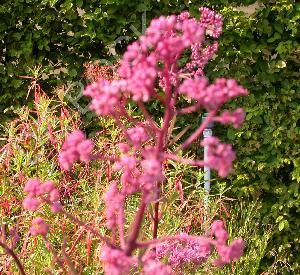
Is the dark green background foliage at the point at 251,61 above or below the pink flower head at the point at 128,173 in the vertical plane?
below

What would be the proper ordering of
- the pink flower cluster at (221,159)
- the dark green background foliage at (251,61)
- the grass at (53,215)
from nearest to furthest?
the pink flower cluster at (221,159), the grass at (53,215), the dark green background foliage at (251,61)

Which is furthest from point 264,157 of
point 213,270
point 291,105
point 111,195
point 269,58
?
point 111,195

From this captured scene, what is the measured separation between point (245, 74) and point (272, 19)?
Answer: 47 centimetres

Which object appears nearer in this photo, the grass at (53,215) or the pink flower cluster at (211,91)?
the pink flower cluster at (211,91)

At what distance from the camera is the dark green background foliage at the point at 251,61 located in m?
5.10

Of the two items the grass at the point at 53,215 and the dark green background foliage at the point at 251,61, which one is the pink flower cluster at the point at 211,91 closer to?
the grass at the point at 53,215

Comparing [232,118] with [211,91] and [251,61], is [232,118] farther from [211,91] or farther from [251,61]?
[251,61]

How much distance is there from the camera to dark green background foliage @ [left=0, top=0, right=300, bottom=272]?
201 inches

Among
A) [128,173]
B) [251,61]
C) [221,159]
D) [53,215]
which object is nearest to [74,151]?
[128,173]

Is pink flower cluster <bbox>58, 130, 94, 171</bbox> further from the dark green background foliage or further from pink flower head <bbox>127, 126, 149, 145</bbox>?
the dark green background foliage

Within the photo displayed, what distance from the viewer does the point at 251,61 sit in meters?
5.29

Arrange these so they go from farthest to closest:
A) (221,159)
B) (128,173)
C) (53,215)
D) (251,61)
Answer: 1. (251,61)
2. (53,215)
3. (128,173)
4. (221,159)

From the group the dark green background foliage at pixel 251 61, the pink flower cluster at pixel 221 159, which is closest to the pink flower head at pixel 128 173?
the pink flower cluster at pixel 221 159

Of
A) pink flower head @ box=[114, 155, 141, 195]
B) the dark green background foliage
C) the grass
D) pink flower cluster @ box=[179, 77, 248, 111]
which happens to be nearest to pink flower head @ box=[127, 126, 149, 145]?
pink flower head @ box=[114, 155, 141, 195]
